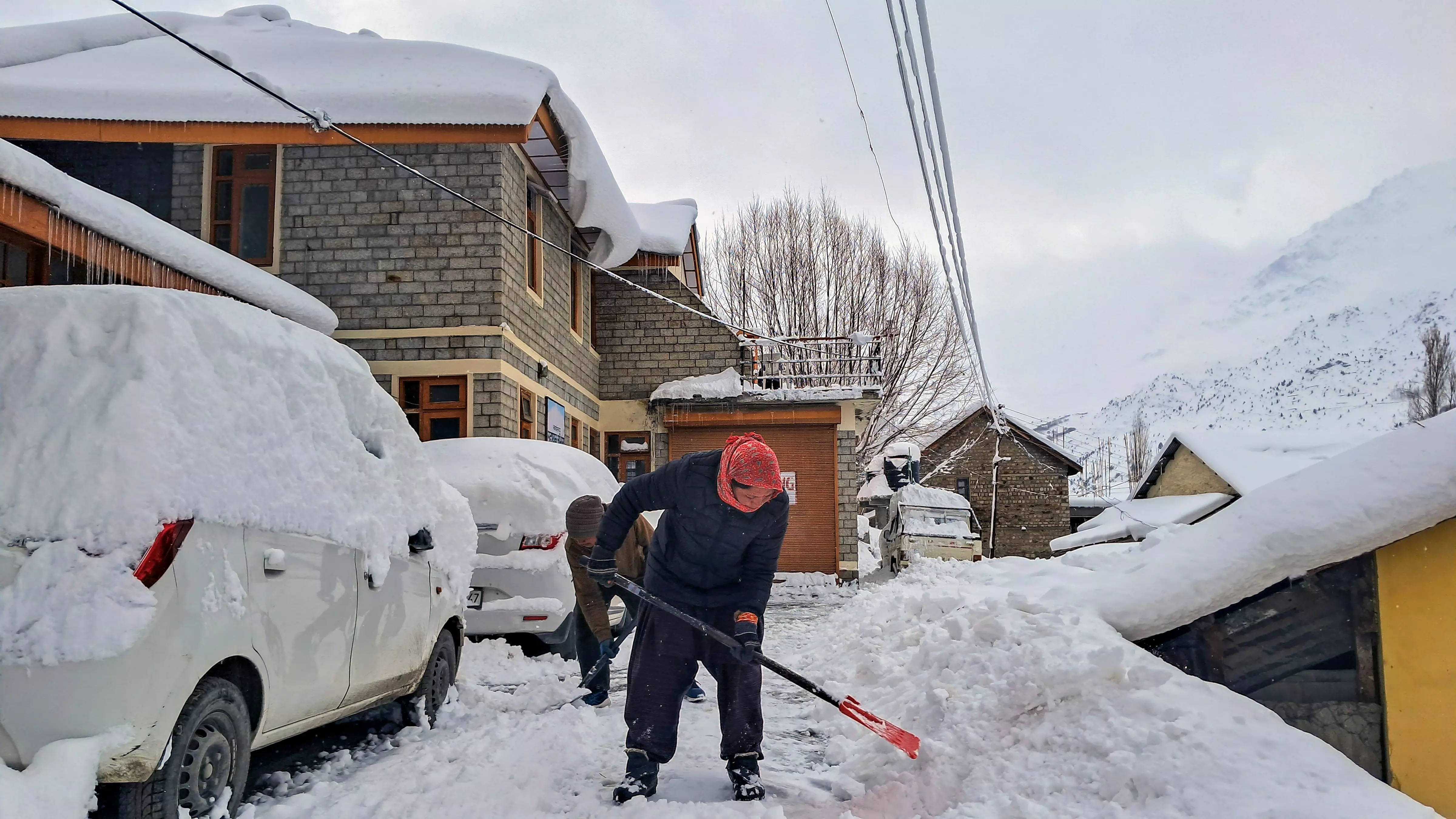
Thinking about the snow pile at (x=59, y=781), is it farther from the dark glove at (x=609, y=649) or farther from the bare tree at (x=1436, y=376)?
the bare tree at (x=1436, y=376)

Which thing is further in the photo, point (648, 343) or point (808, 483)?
point (648, 343)

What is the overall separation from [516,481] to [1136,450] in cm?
7054

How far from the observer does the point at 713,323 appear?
64.2 ft

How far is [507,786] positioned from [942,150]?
486 centimetres

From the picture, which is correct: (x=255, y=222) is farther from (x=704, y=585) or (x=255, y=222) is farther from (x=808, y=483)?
(x=704, y=585)

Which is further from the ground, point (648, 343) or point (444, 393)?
point (648, 343)

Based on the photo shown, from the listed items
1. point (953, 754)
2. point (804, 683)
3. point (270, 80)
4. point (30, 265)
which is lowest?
point (953, 754)

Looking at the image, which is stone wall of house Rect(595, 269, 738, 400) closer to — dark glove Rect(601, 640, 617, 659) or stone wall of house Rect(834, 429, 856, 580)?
stone wall of house Rect(834, 429, 856, 580)

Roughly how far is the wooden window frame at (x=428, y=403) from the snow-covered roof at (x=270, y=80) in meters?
3.16

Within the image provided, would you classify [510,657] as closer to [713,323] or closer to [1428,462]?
[1428,462]

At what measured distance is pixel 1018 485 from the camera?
39188mm

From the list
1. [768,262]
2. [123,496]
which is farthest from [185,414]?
[768,262]

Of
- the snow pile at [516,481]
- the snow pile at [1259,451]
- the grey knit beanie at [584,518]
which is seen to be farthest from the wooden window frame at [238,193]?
the snow pile at [1259,451]

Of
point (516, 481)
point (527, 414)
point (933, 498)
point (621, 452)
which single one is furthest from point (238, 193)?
point (933, 498)
